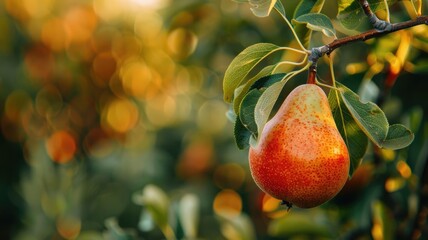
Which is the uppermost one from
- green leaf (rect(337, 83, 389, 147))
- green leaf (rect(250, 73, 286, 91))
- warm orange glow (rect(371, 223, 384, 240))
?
green leaf (rect(250, 73, 286, 91))

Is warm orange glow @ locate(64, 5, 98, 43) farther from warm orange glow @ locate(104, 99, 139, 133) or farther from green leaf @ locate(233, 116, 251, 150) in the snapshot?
green leaf @ locate(233, 116, 251, 150)

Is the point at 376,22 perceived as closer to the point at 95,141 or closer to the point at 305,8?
the point at 305,8

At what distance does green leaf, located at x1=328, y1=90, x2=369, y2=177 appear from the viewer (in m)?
0.93

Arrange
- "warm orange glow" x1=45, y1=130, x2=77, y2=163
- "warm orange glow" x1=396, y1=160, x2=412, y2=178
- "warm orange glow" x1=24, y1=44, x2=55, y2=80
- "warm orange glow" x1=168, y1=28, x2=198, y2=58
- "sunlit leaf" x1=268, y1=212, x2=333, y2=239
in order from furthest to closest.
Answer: "warm orange glow" x1=24, y1=44, x2=55, y2=80 → "warm orange glow" x1=45, y1=130, x2=77, y2=163 → "warm orange glow" x1=168, y1=28, x2=198, y2=58 → "sunlit leaf" x1=268, y1=212, x2=333, y2=239 → "warm orange glow" x1=396, y1=160, x2=412, y2=178

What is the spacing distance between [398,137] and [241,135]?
0.62 feet

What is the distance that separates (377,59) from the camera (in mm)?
1388

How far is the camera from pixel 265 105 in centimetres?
79

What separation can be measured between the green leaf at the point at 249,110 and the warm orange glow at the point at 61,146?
2326 mm

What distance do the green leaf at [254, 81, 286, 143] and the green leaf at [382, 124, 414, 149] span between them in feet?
0.48

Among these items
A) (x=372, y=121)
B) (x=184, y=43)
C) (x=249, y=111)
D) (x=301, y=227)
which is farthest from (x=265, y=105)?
(x=184, y=43)

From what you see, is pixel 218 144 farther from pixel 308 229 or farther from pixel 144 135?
pixel 308 229

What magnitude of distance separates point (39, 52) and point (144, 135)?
66cm

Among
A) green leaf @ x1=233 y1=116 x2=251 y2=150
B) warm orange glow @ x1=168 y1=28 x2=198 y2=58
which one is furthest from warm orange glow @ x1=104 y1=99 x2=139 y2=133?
green leaf @ x1=233 y1=116 x2=251 y2=150

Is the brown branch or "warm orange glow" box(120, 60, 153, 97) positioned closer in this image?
the brown branch
